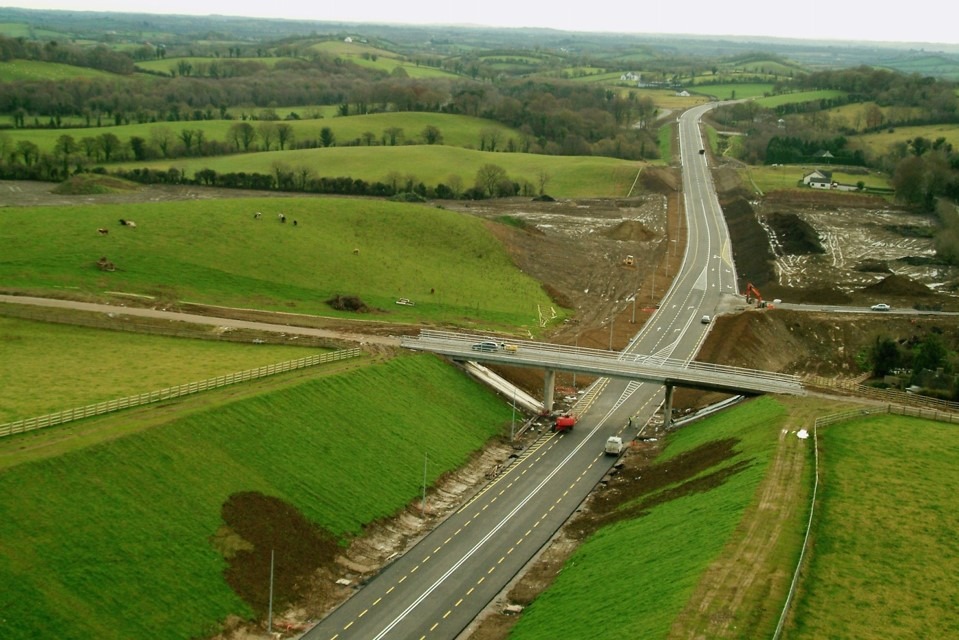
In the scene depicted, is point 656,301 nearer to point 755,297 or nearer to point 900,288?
point 755,297

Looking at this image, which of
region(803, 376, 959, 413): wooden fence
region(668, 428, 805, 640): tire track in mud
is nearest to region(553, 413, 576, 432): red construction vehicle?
region(803, 376, 959, 413): wooden fence

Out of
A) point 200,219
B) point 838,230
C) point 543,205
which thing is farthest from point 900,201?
point 200,219

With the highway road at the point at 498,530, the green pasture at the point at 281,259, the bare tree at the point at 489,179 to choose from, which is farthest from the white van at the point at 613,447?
the bare tree at the point at 489,179

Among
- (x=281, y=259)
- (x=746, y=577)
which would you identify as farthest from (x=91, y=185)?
(x=746, y=577)

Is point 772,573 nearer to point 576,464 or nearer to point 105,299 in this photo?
point 576,464

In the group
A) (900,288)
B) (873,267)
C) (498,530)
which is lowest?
(498,530)

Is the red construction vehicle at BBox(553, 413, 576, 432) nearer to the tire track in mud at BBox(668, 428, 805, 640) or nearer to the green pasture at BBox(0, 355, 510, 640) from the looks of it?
the green pasture at BBox(0, 355, 510, 640)

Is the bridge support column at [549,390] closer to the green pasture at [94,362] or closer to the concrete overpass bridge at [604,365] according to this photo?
the concrete overpass bridge at [604,365]
